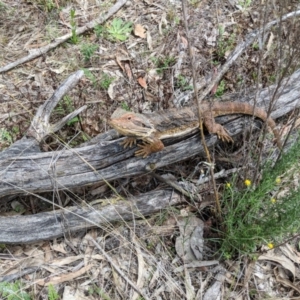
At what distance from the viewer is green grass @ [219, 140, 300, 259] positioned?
3.24 metres

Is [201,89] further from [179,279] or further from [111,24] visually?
[179,279]

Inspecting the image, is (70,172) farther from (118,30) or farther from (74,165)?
(118,30)

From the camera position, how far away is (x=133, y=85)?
485cm

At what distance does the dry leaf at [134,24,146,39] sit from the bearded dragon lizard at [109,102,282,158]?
5.47ft

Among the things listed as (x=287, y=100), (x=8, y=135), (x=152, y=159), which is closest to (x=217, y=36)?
(x=287, y=100)

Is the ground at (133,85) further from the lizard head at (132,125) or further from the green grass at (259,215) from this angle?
the lizard head at (132,125)

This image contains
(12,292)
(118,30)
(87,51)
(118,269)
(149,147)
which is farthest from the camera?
(118,30)

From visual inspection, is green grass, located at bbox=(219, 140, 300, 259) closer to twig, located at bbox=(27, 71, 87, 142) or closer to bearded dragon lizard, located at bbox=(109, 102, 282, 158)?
bearded dragon lizard, located at bbox=(109, 102, 282, 158)

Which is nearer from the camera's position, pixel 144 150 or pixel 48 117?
pixel 144 150

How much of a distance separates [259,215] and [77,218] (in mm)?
1515

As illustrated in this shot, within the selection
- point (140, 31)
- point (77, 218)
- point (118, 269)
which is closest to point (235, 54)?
point (140, 31)

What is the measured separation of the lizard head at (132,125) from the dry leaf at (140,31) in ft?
6.30

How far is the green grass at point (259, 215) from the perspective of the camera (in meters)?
3.24

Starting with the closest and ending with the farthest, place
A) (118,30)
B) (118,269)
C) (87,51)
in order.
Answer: (118,269) < (87,51) < (118,30)
